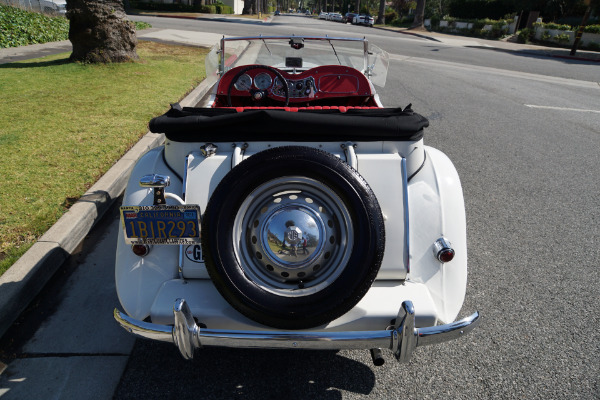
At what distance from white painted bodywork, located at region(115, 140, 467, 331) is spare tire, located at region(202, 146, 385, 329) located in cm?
18

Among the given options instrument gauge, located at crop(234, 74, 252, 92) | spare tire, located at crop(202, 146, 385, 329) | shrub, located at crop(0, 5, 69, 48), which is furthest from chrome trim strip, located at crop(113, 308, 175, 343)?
shrub, located at crop(0, 5, 69, 48)

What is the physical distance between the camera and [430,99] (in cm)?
901

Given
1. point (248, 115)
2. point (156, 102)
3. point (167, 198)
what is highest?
point (248, 115)

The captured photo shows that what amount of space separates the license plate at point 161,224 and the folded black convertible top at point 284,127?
1.71ft

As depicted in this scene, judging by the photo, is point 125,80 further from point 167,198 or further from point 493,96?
point 493,96

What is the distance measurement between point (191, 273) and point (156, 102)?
5741 millimetres

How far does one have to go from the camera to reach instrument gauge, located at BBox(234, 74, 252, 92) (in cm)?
371

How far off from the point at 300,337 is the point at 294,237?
458mm

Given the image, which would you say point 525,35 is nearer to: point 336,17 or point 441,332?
point 441,332

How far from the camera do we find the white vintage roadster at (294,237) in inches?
72.7

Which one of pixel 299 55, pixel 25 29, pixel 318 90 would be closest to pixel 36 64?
pixel 25 29

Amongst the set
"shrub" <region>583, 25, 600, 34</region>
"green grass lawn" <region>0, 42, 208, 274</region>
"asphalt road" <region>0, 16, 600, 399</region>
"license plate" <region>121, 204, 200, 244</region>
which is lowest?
"asphalt road" <region>0, 16, 600, 399</region>

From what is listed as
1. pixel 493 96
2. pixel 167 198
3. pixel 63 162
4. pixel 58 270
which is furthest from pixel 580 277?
pixel 493 96

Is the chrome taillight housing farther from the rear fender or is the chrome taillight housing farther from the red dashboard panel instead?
the red dashboard panel
